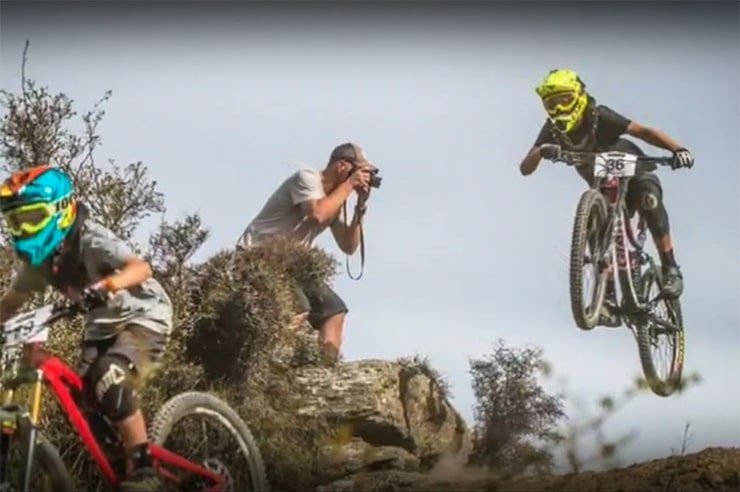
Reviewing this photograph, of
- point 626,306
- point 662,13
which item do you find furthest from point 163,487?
point 662,13

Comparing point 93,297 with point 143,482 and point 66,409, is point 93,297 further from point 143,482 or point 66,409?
point 143,482

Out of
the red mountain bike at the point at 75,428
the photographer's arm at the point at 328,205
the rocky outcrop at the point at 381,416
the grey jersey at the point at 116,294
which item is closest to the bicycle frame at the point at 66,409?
the red mountain bike at the point at 75,428

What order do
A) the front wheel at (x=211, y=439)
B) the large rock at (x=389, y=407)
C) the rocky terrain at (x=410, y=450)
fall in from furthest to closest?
the large rock at (x=389, y=407), the rocky terrain at (x=410, y=450), the front wheel at (x=211, y=439)

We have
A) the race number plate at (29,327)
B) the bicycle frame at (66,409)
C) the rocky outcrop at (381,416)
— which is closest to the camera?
the bicycle frame at (66,409)

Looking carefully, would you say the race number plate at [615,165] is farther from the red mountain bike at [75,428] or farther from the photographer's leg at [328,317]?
the red mountain bike at [75,428]

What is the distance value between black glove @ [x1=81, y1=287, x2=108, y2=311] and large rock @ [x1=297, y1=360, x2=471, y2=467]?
255 cm

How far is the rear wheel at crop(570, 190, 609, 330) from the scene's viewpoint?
7.12 metres

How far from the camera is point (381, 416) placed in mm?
7137

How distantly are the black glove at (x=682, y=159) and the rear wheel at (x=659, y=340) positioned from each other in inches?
23.8

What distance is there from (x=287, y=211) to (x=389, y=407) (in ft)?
4.12

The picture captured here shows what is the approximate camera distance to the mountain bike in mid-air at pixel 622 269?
714 cm

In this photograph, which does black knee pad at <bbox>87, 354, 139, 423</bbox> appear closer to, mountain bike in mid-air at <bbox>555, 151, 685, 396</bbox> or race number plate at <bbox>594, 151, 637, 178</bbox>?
mountain bike in mid-air at <bbox>555, 151, 685, 396</bbox>

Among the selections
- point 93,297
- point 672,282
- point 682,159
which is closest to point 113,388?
point 93,297

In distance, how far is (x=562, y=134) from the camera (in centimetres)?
743
